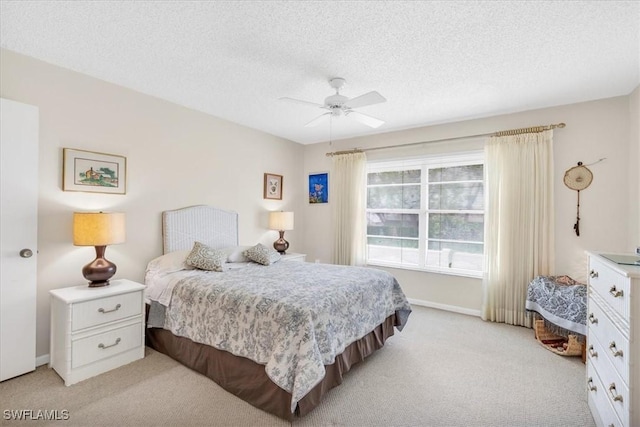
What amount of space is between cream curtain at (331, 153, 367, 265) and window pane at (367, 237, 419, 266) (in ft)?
0.72

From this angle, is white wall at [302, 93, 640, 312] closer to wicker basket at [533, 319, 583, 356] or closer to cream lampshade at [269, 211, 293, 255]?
wicker basket at [533, 319, 583, 356]

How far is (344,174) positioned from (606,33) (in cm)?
332

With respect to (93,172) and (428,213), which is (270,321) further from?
(428,213)

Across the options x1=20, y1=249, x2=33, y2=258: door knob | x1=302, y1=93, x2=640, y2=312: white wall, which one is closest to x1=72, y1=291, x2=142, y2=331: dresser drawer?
x1=20, y1=249, x2=33, y2=258: door knob

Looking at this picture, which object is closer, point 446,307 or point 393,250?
point 446,307

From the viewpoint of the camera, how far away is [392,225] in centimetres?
467

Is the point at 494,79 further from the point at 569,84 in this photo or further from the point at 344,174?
the point at 344,174

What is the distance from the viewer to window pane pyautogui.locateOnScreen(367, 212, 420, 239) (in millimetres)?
4477

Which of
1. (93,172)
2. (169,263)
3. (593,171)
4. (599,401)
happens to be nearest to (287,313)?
(169,263)

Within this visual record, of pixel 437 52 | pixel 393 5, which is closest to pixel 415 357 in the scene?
pixel 437 52

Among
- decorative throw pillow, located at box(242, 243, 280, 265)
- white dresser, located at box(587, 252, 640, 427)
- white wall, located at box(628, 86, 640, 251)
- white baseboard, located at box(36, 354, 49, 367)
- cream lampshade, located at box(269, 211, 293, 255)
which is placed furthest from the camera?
cream lampshade, located at box(269, 211, 293, 255)

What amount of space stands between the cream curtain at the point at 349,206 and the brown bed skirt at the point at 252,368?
1.94 m

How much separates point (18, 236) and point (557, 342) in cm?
499

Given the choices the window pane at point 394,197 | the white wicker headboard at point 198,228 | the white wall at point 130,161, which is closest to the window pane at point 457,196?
the window pane at point 394,197
